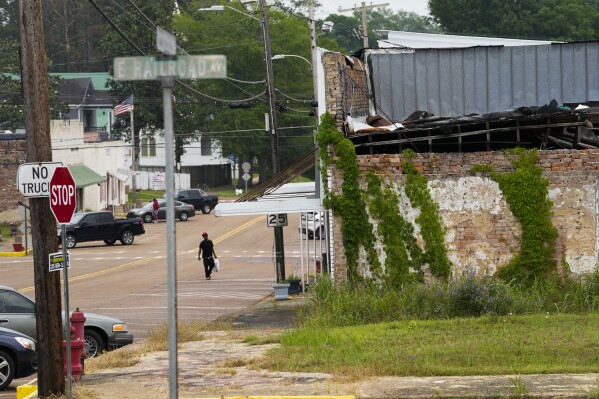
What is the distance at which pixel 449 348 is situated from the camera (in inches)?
645

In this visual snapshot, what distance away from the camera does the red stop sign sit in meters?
14.1

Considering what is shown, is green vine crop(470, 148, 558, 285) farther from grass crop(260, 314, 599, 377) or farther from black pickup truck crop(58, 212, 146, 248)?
black pickup truck crop(58, 212, 146, 248)

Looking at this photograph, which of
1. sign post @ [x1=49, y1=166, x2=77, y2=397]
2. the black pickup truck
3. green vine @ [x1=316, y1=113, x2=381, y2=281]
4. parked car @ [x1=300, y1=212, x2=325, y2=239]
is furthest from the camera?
the black pickup truck

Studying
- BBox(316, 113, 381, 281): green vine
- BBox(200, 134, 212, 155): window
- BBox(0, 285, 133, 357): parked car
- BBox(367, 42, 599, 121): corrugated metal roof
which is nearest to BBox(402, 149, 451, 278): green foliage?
BBox(316, 113, 381, 281): green vine

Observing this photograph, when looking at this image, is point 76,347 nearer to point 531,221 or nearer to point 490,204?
point 490,204

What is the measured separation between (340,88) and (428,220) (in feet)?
10.9

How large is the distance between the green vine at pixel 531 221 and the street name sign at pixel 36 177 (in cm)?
1026

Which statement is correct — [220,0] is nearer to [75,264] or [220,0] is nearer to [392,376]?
[75,264]

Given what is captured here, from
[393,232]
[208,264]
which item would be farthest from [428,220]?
[208,264]

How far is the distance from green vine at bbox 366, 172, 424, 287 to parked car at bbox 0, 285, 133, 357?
205 inches

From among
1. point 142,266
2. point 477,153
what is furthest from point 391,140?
point 142,266

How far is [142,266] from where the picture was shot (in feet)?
146

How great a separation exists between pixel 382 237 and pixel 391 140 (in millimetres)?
1960

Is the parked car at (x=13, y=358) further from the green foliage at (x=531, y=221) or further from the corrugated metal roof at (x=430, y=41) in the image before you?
the corrugated metal roof at (x=430, y=41)
